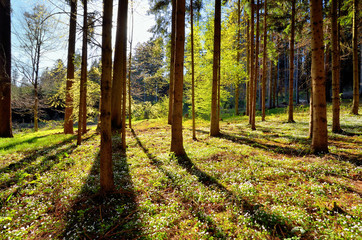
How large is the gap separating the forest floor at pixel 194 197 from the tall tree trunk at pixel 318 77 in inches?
31.8

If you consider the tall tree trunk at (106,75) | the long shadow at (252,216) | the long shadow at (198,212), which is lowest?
the long shadow at (198,212)

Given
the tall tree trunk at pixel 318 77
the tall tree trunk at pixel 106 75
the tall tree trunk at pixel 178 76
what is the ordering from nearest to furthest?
1. the tall tree trunk at pixel 106 75
2. the tall tree trunk at pixel 318 77
3. the tall tree trunk at pixel 178 76

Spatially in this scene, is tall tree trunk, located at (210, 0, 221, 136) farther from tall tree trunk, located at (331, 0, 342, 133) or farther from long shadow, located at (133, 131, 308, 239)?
tall tree trunk, located at (331, 0, 342, 133)

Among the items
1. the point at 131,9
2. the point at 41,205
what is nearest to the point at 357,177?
the point at 41,205

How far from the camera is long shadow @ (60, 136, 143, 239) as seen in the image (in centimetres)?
327

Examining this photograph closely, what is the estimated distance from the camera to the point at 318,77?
21.0 ft

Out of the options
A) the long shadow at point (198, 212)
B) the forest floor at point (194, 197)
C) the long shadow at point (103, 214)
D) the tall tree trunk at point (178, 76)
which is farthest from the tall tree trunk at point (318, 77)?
the long shadow at point (103, 214)

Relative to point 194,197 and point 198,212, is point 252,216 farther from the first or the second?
point 194,197

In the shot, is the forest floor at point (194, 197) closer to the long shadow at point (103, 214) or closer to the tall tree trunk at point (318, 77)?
the long shadow at point (103, 214)

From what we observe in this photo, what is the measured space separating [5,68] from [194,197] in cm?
1752

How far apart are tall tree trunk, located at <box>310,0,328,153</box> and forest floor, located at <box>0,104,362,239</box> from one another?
808 mm

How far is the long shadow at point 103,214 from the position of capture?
10.7ft

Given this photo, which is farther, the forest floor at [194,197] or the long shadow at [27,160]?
the long shadow at [27,160]

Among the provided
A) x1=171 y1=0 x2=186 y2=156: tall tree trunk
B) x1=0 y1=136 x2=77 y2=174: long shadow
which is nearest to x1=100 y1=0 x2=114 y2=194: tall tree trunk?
x1=171 y1=0 x2=186 y2=156: tall tree trunk
